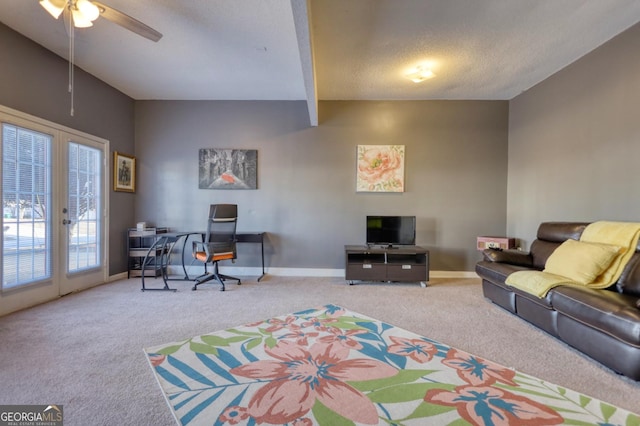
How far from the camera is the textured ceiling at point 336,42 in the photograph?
7.94 ft

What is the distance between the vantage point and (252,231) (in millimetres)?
4543

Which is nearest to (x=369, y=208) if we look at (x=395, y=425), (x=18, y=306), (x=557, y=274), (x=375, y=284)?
(x=375, y=284)

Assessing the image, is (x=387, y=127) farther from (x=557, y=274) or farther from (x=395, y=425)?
(x=395, y=425)

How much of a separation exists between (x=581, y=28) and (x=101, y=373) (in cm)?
485

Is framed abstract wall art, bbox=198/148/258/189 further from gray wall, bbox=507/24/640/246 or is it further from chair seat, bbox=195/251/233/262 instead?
gray wall, bbox=507/24/640/246

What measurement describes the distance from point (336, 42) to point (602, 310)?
3.16 meters

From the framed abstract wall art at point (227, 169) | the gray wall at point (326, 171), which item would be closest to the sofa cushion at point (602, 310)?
the gray wall at point (326, 171)

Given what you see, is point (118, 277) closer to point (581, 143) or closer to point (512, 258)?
point (512, 258)

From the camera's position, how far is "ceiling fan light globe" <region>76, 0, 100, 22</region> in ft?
6.53

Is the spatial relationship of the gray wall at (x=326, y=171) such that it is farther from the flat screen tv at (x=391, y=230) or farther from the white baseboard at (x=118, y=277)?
the white baseboard at (x=118, y=277)

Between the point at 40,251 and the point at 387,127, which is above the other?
the point at 387,127

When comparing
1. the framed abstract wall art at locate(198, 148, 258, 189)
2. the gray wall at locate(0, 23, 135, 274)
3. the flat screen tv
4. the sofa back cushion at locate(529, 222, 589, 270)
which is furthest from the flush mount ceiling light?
the gray wall at locate(0, 23, 135, 274)

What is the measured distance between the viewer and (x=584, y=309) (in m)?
1.95

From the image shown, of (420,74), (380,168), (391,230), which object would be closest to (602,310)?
(391,230)
